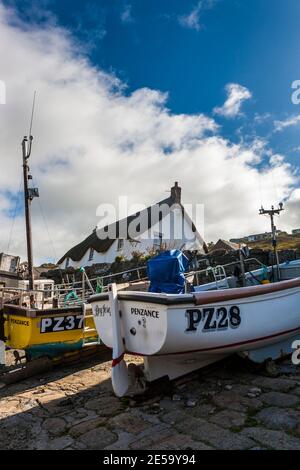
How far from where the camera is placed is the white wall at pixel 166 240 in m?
31.9

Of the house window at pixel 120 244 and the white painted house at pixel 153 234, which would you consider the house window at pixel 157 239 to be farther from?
the house window at pixel 120 244

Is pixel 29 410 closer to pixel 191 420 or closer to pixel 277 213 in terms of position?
pixel 191 420

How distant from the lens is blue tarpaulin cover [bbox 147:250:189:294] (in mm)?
6163

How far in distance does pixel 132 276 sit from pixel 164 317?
61.0ft

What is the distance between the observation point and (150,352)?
5.09 metres

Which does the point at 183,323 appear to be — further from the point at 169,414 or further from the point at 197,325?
the point at 169,414

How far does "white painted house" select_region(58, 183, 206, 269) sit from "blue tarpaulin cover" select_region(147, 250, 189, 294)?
23.5m

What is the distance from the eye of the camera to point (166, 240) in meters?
32.2

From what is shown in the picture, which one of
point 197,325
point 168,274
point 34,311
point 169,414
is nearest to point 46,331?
point 34,311

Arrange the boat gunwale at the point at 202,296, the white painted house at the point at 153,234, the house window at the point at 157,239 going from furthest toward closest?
the white painted house at the point at 153,234 → the house window at the point at 157,239 → the boat gunwale at the point at 202,296

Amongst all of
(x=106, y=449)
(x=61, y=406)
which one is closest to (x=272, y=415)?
(x=106, y=449)

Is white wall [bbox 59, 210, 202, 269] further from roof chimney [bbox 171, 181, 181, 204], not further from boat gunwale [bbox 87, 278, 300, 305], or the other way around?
boat gunwale [bbox 87, 278, 300, 305]

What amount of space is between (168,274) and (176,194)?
27.9 m

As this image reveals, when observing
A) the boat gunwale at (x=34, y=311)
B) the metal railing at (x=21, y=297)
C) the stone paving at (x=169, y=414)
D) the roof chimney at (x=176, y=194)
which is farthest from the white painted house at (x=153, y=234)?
the stone paving at (x=169, y=414)
